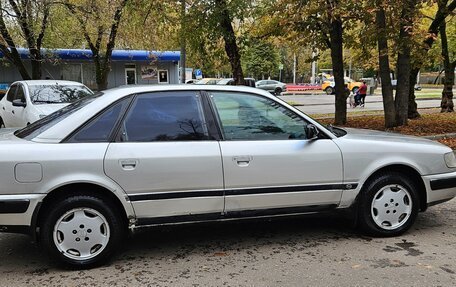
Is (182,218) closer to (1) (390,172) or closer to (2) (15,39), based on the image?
(1) (390,172)

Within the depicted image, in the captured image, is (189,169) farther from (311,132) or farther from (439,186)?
(439,186)

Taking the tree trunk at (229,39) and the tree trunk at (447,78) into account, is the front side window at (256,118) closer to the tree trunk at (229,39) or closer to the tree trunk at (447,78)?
the tree trunk at (229,39)

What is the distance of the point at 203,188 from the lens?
4062mm

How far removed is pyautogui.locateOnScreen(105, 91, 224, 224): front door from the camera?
12.8 ft

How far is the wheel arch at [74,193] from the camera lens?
3.78 m

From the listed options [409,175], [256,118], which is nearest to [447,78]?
[409,175]

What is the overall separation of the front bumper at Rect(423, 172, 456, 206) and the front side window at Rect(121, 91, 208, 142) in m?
2.37

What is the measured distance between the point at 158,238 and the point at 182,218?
2.70ft

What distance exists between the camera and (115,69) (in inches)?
1219

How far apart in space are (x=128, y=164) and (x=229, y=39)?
924 cm

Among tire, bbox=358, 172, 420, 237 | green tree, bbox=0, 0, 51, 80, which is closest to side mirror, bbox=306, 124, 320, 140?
tire, bbox=358, 172, 420, 237

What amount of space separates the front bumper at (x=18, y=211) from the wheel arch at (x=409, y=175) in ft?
9.92

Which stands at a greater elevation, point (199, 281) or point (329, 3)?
point (329, 3)

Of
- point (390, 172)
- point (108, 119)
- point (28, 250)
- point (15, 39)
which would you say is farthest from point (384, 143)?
point (15, 39)
